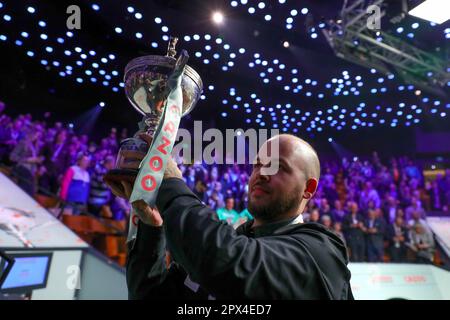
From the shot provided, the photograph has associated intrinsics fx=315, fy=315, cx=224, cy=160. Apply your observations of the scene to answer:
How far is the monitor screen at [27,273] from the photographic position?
2268mm

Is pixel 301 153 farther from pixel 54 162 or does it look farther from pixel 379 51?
pixel 379 51

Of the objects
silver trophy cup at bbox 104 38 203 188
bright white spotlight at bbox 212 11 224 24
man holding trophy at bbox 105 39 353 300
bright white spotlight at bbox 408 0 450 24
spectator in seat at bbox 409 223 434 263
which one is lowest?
spectator in seat at bbox 409 223 434 263

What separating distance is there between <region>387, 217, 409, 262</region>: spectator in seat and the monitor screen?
577 cm

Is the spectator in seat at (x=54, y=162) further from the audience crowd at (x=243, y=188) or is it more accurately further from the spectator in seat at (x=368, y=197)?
the spectator in seat at (x=368, y=197)

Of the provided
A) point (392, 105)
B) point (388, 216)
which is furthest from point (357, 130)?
point (388, 216)

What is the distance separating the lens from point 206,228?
62 cm

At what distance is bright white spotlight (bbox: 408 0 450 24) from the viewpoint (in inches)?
154

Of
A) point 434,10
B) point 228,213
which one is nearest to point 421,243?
point 228,213

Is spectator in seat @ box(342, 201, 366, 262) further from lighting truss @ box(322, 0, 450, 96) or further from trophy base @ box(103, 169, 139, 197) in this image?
trophy base @ box(103, 169, 139, 197)

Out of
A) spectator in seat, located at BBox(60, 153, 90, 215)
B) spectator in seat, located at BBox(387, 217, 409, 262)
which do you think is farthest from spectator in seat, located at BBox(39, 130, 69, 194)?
spectator in seat, located at BBox(387, 217, 409, 262)

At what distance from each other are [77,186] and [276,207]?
14.3ft

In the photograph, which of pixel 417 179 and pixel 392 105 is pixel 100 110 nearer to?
pixel 392 105

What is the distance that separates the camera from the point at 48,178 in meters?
4.86
